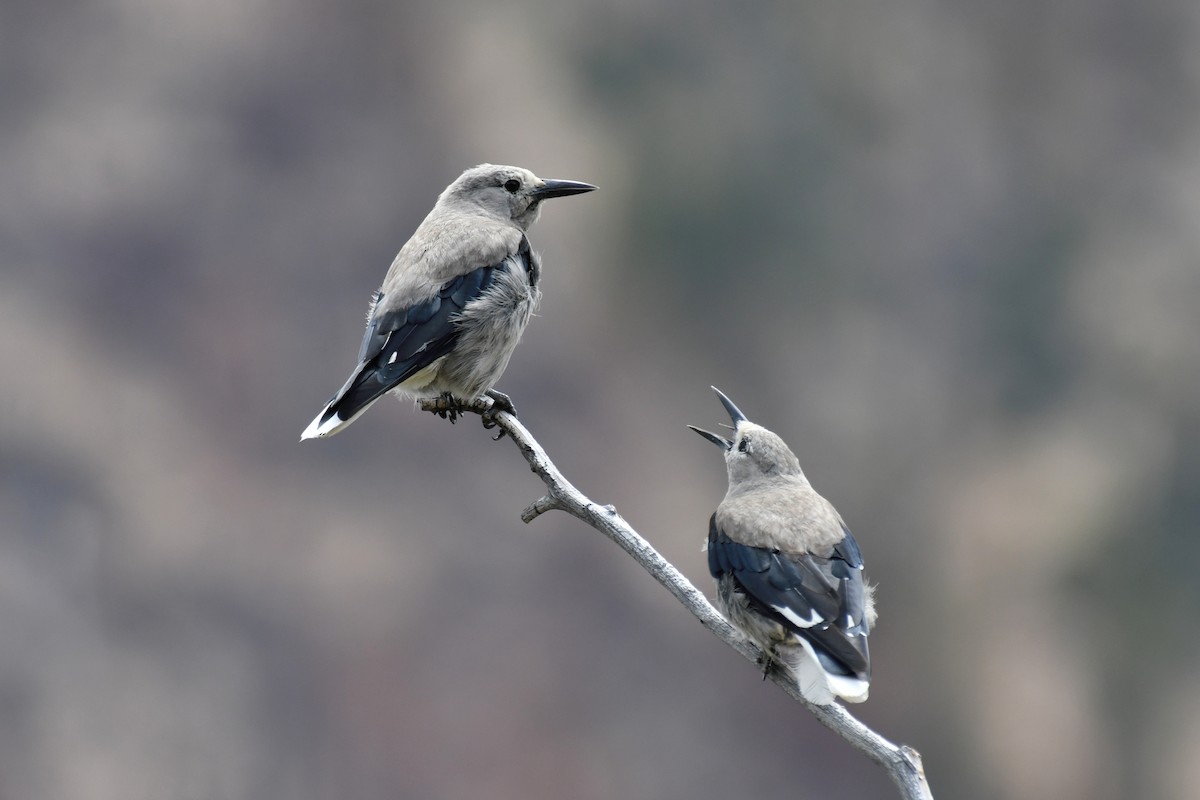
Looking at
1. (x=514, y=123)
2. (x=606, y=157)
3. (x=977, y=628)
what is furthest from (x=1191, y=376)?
(x=514, y=123)

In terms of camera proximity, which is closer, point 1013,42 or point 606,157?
point 606,157

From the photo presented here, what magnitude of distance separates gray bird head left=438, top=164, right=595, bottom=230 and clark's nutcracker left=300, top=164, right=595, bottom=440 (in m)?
0.12

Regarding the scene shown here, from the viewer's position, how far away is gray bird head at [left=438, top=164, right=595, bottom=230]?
20.4 feet

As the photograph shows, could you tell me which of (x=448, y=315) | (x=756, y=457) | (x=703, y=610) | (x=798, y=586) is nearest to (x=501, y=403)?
(x=448, y=315)

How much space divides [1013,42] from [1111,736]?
12.0 m

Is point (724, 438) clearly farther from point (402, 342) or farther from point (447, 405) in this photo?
point (402, 342)

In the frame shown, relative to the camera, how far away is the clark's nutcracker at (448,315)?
5238 mm

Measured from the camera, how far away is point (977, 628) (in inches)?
711

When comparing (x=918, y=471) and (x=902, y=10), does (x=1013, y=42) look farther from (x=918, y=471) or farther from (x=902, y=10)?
(x=918, y=471)

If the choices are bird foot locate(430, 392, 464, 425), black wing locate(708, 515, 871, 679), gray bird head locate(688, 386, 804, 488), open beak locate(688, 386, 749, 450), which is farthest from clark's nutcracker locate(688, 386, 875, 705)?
bird foot locate(430, 392, 464, 425)

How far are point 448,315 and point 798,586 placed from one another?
2.00 meters

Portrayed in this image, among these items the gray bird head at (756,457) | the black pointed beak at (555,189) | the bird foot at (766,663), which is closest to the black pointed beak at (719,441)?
the gray bird head at (756,457)

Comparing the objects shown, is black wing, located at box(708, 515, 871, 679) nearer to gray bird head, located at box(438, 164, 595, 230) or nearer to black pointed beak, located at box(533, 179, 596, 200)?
black pointed beak, located at box(533, 179, 596, 200)

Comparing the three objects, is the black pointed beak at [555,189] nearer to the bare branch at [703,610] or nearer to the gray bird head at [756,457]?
the gray bird head at [756,457]
